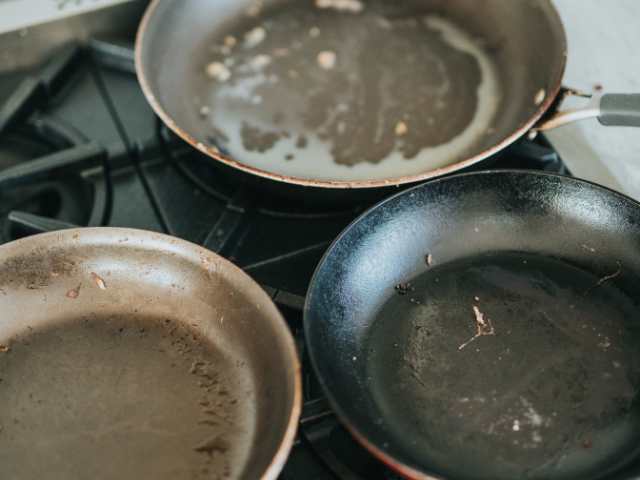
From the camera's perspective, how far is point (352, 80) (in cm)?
76

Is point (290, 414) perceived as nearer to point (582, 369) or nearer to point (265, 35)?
point (582, 369)

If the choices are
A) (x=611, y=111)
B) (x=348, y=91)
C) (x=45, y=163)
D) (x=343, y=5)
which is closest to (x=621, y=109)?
(x=611, y=111)

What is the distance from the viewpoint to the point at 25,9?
80 centimetres

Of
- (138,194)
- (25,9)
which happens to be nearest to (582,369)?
(138,194)

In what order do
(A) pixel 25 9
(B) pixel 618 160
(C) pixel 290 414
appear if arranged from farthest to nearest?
(A) pixel 25 9, (B) pixel 618 160, (C) pixel 290 414

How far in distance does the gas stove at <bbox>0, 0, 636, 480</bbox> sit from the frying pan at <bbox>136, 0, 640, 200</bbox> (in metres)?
0.06

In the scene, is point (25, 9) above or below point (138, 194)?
above

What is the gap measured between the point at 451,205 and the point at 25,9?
74cm

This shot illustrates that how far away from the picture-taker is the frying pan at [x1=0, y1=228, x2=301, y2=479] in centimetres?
41

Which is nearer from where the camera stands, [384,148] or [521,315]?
[521,315]

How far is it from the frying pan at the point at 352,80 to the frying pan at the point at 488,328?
10cm

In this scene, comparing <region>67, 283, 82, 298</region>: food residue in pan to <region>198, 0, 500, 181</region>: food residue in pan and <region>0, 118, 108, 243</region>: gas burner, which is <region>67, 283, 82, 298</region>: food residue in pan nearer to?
<region>0, 118, 108, 243</region>: gas burner

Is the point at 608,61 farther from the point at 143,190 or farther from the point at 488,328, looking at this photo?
the point at 143,190

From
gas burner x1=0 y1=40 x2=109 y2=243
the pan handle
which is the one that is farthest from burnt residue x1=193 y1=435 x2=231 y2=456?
the pan handle
